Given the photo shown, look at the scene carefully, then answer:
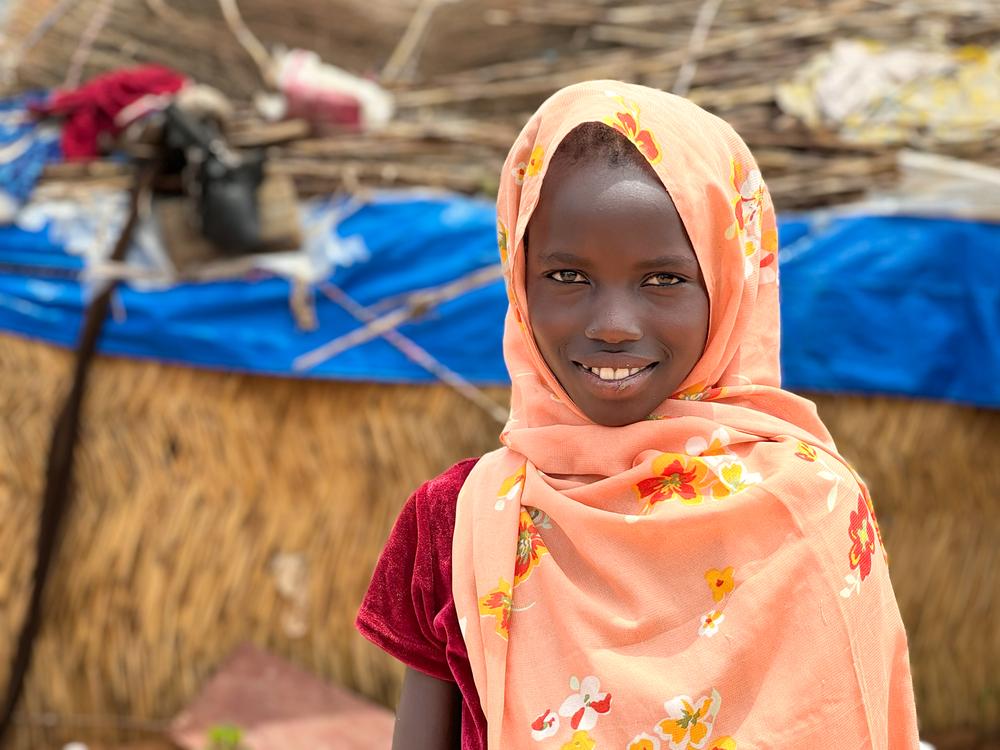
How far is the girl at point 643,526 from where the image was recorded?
1.39 m

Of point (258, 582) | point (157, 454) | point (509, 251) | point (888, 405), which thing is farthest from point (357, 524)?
point (509, 251)

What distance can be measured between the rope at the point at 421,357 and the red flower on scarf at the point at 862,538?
2037 mm

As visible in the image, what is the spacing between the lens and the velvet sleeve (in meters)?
1.51

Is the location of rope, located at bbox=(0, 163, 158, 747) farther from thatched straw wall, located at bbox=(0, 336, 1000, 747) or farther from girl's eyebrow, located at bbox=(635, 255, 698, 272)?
girl's eyebrow, located at bbox=(635, 255, 698, 272)

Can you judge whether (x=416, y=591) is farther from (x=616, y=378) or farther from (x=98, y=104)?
(x=98, y=104)

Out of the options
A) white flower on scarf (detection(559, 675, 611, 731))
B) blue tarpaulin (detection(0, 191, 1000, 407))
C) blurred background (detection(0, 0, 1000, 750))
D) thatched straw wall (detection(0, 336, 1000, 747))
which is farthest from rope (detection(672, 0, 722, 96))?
white flower on scarf (detection(559, 675, 611, 731))

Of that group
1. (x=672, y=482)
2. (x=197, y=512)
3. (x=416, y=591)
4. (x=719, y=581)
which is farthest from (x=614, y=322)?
(x=197, y=512)

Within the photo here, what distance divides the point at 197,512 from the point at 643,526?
246 cm

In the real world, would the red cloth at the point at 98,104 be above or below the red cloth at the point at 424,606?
above

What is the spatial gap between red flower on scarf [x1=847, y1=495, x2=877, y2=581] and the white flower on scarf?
1.19 ft

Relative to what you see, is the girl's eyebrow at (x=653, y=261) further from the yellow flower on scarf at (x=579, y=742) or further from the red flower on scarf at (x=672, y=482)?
the yellow flower on scarf at (x=579, y=742)

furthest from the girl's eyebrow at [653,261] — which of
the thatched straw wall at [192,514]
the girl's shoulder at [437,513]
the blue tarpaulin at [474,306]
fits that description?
the thatched straw wall at [192,514]

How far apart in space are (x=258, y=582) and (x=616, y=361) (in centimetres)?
250

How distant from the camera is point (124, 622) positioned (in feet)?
11.8
